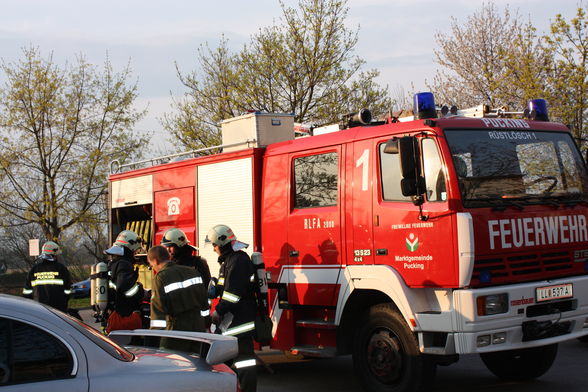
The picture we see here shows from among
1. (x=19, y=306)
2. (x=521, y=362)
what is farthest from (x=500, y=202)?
(x=19, y=306)

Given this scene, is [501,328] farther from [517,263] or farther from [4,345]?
[4,345]

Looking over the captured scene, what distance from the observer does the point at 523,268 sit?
22.5 feet

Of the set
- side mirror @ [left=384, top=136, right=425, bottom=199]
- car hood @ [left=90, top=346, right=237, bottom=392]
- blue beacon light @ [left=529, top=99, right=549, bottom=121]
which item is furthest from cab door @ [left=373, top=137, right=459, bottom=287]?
car hood @ [left=90, top=346, right=237, bottom=392]

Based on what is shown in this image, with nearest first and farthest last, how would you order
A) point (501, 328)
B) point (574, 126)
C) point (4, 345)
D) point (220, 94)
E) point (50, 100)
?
point (4, 345)
point (501, 328)
point (574, 126)
point (220, 94)
point (50, 100)

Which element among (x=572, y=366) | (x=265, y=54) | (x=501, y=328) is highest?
(x=265, y=54)

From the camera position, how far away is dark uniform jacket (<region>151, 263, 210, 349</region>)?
21.9ft

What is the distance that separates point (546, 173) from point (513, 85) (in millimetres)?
16306

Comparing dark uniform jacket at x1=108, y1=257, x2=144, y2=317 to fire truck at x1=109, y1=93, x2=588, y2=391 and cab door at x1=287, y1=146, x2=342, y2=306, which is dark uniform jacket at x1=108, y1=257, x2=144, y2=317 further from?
cab door at x1=287, y1=146, x2=342, y2=306

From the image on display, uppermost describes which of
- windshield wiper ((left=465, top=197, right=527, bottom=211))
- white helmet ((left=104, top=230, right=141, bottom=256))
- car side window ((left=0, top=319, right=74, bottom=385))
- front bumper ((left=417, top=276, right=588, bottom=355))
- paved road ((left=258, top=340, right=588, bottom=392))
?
windshield wiper ((left=465, top=197, right=527, bottom=211))

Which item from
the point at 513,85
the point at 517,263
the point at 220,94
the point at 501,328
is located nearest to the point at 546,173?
the point at 517,263

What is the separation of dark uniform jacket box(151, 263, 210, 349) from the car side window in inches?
122

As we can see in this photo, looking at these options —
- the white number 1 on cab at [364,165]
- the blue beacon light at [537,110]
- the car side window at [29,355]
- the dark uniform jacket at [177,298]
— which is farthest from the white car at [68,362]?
the blue beacon light at [537,110]

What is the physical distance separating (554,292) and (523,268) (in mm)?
399

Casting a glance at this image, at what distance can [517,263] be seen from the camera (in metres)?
6.81
